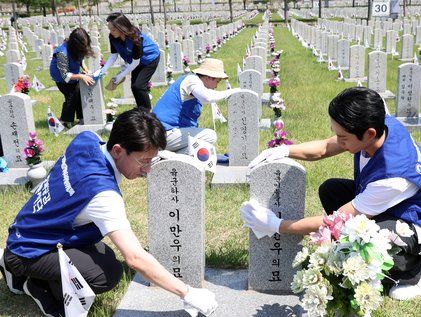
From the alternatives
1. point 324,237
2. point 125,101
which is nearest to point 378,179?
point 324,237

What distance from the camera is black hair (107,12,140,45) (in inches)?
253

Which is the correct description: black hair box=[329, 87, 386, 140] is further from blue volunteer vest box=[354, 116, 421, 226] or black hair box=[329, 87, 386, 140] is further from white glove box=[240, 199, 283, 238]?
white glove box=[240, 199, 283, 238]

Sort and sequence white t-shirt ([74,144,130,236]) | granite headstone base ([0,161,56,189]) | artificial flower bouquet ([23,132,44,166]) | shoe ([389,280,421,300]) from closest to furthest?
→ white t-shirt ([74,144,130,236]) < shoe ([389,280,421,300]) < artificial flower bouquet ([23,132,44,166]) < granite headstone base ([0,161,56,189])

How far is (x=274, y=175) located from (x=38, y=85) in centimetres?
898

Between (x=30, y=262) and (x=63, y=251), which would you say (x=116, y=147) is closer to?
(x=63, y=251)

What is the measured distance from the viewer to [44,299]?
10.0 feet

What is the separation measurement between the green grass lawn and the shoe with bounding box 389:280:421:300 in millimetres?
→ 48

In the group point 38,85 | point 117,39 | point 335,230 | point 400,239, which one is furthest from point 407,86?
point 38,85

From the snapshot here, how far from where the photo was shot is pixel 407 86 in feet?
24.8

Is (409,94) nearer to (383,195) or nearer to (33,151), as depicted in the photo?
(383,195)

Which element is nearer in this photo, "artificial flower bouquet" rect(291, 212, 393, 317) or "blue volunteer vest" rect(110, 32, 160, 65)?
"artificial flower bouquet" rect(291, 212, 393, 317)

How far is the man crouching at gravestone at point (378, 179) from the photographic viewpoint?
271 centimetres

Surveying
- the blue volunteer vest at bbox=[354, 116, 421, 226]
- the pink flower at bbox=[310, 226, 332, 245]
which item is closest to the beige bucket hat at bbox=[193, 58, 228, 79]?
the blue volunteer vest at bbox=[354, 116, 421, 226]

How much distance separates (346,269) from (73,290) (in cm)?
157
